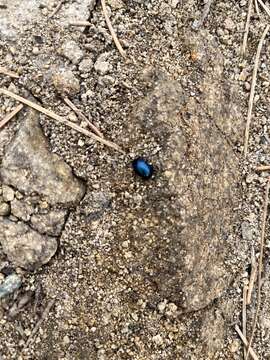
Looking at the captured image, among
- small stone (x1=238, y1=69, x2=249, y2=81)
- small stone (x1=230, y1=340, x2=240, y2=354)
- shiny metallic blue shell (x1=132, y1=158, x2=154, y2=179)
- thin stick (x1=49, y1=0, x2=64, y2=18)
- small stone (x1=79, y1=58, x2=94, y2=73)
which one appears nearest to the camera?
shiny metallic blue shell (x1=132, y1=158, x2=154, y2=179)

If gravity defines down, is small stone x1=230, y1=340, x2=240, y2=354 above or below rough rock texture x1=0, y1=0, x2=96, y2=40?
below

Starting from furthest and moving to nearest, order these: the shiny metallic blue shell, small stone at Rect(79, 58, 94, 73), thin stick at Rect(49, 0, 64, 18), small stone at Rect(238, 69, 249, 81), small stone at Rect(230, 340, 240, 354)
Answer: small stone at Rect(238, 69, 249, 81)
small stone at Rect(230, 340, 240, 354)
thin stick at Rect(49, 0, 64, 18)
small stone at Rect(79, 58, 94, 73)
the shiny metallic blue shell

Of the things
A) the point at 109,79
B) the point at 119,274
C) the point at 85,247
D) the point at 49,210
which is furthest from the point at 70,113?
the point at 119,274

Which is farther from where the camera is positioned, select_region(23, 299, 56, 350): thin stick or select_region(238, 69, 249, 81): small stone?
select_region(238, 69, 249, 81): small stone

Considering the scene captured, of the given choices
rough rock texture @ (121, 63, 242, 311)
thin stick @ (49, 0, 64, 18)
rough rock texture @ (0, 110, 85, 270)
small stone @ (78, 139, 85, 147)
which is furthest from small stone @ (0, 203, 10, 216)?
thin stick @ (49, 0, 64, 18)

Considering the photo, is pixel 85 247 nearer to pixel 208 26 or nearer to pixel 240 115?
pixel 240 115

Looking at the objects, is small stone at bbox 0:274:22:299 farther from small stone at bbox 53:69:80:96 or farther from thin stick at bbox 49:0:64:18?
thin stick at bbox 49:0:64:18
